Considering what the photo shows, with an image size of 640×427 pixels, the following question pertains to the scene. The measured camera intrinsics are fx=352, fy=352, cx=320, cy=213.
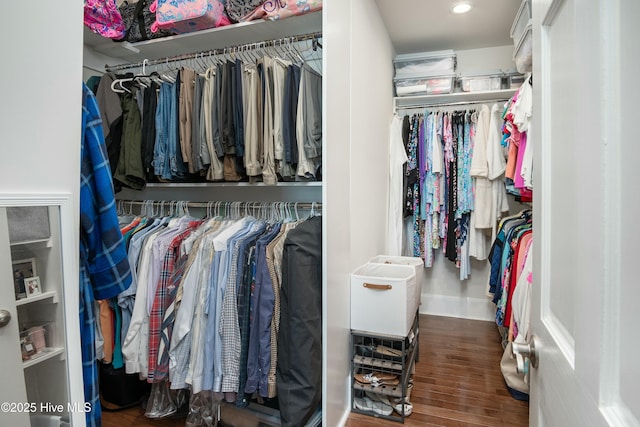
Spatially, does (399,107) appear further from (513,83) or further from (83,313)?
(83,313)

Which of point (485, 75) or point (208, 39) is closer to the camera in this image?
point (208, 39)

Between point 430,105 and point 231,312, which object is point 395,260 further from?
point 430,105

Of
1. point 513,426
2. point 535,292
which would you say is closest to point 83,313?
point 535,292

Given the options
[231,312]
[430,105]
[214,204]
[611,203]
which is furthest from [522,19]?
[231,312]

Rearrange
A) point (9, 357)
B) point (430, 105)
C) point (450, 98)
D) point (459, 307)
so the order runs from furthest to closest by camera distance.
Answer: point (459, 307) < point (430, 105) < point (450, 98) < point (9, 357)

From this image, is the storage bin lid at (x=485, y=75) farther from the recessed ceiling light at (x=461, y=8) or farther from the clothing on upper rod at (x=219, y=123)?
the clothing on upper rod at (x=219, y=123)

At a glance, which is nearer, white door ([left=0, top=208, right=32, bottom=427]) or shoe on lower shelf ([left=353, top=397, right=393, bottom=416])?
white door ([left=0, top=208, right=32, bottom=427])

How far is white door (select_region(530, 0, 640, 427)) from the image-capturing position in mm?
424

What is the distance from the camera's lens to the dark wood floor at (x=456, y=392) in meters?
1.89

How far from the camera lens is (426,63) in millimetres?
3166

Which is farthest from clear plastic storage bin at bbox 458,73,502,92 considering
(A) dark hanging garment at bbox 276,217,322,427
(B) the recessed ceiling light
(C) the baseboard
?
(A) dark hanging garment at bbox 276,217,322,427

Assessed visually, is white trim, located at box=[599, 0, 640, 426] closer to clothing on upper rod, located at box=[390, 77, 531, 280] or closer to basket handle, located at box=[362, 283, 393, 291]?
basket handle, located at box=[362, 283, 393, 291]

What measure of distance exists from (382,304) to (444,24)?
2318mm

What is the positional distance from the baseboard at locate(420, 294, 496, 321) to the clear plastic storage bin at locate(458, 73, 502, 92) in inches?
76.9
